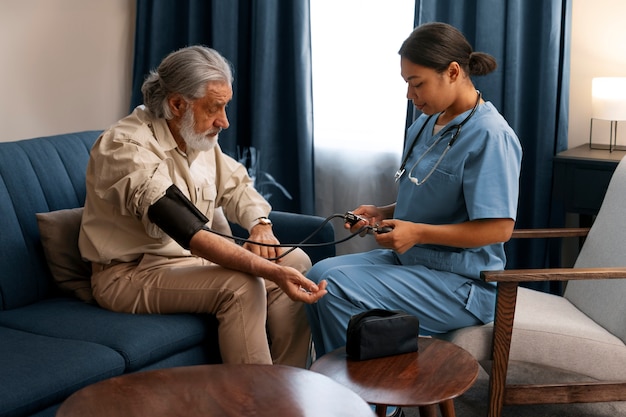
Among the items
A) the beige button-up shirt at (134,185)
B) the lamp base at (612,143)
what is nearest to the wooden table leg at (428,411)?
the beige button-up shirt at (134,185)

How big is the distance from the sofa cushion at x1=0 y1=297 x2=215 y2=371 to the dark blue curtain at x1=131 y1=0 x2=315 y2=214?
163 centimetres

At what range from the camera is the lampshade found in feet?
10.5

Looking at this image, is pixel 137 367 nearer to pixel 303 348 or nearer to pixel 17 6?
pixel 303 348

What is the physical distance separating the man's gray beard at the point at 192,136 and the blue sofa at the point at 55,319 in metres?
0.47

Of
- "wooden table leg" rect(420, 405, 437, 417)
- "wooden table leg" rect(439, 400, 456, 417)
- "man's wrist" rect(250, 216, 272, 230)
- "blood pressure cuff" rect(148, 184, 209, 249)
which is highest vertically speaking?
"blood pressure cuff" rect(148, 184, 209, 249)

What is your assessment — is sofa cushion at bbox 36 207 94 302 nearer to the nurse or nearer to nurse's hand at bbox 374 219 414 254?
the nurse

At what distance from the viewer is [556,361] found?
8.10 feet

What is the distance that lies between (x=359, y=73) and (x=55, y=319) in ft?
6.55

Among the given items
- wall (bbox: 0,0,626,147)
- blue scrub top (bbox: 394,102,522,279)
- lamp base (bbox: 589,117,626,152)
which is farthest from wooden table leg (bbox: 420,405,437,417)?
wall (bbox: 0,0,626,147)

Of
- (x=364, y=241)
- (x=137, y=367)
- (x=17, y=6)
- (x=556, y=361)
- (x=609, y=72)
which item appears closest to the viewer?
(x=137, y=367)

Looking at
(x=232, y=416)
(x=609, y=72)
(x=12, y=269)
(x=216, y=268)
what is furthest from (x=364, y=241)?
(x=232, y=416)

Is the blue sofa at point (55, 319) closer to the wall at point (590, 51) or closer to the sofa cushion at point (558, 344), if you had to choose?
the sofa cushion at point (558, 344)

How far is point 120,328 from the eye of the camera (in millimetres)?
2383

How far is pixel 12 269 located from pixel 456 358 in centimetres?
136
